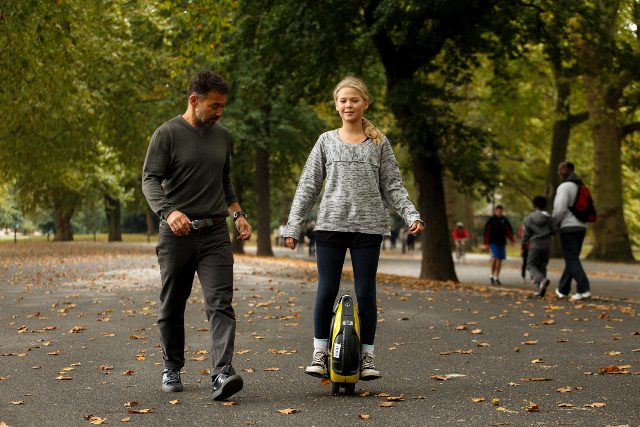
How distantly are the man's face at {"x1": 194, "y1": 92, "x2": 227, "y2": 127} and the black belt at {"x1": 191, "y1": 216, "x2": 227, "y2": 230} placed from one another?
24.4 inches

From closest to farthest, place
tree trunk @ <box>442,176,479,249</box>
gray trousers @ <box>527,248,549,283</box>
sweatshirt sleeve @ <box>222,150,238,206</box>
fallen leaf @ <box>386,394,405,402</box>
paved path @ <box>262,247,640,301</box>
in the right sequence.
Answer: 1. fallen leaf @ <box>386,394,405,402</box>
2. sweatshirt sleeve @ <box>222,150,238,206</box>
3. gray trousers @ <box>527,248,549,283</box>
4. paved path @ <box>262,247,640,301</box>
5. tree trunk @ <box>442,176,479,249</box>

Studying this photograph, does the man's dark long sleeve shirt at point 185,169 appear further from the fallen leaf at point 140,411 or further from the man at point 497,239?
the man at point 497,239

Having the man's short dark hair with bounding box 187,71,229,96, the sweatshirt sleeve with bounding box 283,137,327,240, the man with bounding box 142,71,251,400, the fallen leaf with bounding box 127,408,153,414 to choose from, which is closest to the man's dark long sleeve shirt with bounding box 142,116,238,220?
the man with bounding box 142,71,251,400

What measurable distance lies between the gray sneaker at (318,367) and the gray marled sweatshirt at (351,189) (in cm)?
81

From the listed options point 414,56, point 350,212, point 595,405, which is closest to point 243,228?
point 350,212

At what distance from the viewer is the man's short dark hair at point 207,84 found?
18.3 feet

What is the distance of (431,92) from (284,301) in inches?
222

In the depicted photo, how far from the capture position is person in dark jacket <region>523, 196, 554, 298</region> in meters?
14.4

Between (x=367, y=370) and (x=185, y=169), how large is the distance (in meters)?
1.70

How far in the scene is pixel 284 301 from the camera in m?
13.0

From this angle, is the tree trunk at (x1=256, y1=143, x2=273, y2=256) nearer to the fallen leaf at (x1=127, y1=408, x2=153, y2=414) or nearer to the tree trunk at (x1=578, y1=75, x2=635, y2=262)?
the tree trunk at (x1=578, y1=75, x2=635, y2=262)

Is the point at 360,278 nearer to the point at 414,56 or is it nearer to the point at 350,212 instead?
the point at 350,212

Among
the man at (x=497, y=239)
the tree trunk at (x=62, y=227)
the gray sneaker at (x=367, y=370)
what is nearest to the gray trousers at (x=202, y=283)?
the gray sneaker at (x=367, y=370)

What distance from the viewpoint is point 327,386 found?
6.05 meters
